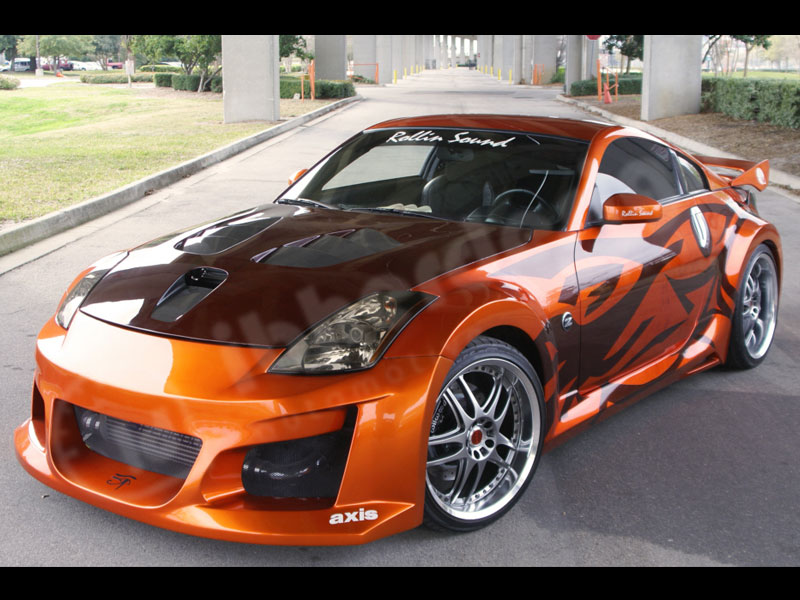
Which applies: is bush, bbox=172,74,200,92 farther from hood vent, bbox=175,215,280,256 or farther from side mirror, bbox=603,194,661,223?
side mirror, bbox=603,194,661,223

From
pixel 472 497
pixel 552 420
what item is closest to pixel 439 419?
pixel 472 497

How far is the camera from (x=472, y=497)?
3.06 metres

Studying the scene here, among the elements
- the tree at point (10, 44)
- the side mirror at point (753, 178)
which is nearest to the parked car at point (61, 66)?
the tree at point (10, 44)

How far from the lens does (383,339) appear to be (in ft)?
9.04

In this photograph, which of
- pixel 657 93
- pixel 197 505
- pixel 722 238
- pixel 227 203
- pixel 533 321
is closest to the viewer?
pixel 197 505

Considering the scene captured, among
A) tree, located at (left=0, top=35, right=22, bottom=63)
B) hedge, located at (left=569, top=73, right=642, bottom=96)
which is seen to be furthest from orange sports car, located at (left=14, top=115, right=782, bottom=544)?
tree, located at (left=0, top=35, right=22, bottom=63)

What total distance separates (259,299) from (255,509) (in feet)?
2.26

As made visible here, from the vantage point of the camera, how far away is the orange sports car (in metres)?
2.64

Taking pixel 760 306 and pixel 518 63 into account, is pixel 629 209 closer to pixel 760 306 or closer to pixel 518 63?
pixel 760 306

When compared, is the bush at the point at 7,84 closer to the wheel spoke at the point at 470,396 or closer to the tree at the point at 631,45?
the tree at the point at 631,45

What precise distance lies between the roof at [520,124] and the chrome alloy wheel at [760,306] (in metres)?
1.30

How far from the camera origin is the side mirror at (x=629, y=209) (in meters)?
3.60

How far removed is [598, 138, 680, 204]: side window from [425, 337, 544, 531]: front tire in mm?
1109
